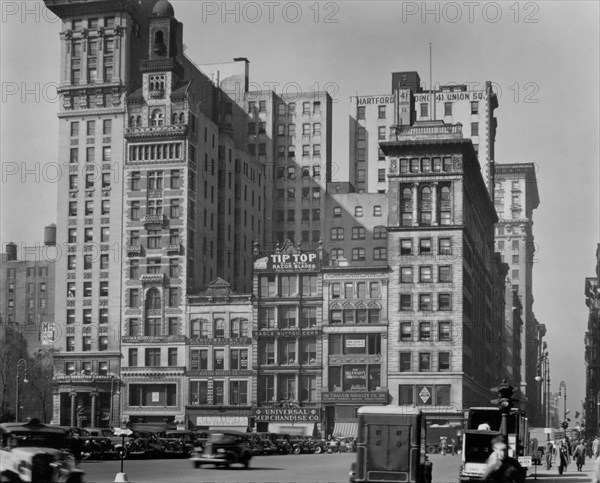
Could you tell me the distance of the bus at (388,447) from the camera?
41.9 m

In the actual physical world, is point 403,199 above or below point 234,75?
below

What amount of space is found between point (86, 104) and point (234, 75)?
113 ft

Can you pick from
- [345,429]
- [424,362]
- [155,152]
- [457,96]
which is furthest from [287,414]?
[457,96]

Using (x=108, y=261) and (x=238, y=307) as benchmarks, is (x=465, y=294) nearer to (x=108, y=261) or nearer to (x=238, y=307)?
(x=238, y=307)

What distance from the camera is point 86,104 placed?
486ft

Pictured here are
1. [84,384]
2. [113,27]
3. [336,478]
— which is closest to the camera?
[336,478]

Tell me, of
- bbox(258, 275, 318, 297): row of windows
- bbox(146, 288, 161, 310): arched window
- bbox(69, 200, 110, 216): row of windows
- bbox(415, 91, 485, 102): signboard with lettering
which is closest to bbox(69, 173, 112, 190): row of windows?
bbox(69, 200, 110, 216): row of windows

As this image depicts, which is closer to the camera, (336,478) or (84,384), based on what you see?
(336,478)

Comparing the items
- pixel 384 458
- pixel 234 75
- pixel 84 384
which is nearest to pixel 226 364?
pixel 84 384

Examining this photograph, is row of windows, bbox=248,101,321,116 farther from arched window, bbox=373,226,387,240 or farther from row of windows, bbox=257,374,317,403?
row of windows, bbox=257,374,317,403

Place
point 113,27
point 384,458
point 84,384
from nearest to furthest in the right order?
point 384,458 → point 84,384 → point 113,27

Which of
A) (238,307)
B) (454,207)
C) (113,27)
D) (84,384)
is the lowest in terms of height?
(84,384)

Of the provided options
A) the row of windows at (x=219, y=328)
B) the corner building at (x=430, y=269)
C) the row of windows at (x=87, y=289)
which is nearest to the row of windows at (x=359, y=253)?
the corner building at (x=430, y=269)

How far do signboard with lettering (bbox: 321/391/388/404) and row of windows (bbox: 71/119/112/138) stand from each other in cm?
4347
